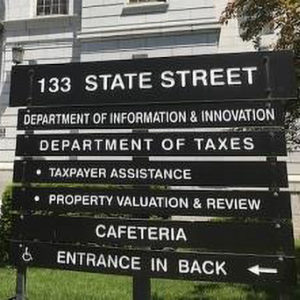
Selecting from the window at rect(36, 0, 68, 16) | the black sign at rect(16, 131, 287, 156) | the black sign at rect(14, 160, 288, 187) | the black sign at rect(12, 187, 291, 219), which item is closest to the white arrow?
the black sign at rect(12, 187, 291, 219)

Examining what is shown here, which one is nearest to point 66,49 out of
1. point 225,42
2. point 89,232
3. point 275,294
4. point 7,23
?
point 7,23

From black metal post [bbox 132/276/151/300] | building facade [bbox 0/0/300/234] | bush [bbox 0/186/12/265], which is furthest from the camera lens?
building facade [bbox 0/0/300/234]

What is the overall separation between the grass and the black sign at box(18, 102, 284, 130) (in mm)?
2574

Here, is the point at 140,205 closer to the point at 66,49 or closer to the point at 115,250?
the point at 115,250

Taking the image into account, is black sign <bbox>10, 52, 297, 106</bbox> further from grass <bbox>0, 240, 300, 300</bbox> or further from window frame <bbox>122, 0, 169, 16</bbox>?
window frame <bbox>122, 0, 169, 16</bbox>

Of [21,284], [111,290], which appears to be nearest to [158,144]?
[21,284]

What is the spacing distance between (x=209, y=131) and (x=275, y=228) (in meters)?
0.99

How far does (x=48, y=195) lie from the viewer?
541 centimetres

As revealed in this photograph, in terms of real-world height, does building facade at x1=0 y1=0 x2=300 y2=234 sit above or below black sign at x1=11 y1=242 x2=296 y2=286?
above

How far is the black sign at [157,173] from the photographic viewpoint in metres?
4.81

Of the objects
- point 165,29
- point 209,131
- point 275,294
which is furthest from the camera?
point 165,29

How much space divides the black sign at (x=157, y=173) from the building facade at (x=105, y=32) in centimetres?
1042

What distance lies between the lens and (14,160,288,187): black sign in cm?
481

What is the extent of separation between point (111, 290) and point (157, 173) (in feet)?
9.90
